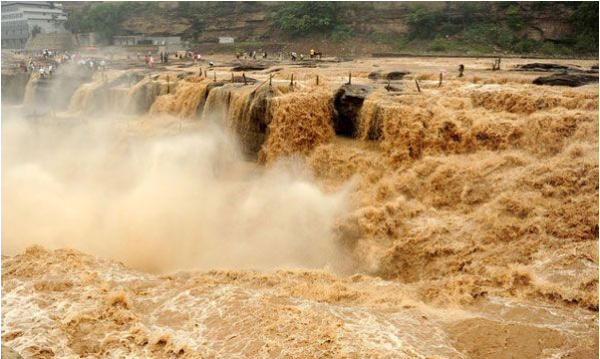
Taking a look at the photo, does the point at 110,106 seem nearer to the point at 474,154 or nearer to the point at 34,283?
the point at 34,283

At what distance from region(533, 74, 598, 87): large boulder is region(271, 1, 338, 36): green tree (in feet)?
78.5

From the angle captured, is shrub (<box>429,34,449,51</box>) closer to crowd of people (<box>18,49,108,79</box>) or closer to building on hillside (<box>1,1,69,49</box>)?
crowd of people (<box>18,49,108,79</box>)

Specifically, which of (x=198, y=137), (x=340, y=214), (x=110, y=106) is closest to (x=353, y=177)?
(x=340, y=214)

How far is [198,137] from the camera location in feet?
49.7

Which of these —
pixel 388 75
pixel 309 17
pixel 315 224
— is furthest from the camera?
pixel 309 17

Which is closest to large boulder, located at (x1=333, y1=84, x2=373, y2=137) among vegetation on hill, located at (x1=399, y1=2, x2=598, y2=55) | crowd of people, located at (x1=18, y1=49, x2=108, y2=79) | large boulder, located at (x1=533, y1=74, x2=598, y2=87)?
large boulder, located at (x1=533, y1=74, x2=598, y2=87)

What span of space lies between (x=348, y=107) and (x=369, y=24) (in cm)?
2431

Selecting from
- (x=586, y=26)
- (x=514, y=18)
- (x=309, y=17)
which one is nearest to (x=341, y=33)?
(x=309, y=17)

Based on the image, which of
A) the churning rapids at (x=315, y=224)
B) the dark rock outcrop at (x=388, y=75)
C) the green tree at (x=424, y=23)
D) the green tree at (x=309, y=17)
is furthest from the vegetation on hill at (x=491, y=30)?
the dark rock outcrop at (x=388, y=75)

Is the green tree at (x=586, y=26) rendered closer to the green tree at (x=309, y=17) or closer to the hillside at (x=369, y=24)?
the hillside at (x=369, y=24)

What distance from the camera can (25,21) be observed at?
148 feet

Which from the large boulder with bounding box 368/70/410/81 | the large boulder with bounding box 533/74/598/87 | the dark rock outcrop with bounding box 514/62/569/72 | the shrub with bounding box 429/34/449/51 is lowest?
the large boulder with bounding box 533/74/598/87

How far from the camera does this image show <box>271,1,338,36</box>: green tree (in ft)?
117

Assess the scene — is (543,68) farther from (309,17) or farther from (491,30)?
(309,17)
